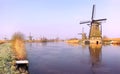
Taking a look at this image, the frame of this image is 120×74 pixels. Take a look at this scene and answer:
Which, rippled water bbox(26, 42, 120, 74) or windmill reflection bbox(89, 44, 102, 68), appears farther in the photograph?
windmill reflection bbox(89, 44, 102, 68)

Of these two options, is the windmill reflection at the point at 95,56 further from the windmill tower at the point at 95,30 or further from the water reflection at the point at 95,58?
the windmill tower at the point at 95,30

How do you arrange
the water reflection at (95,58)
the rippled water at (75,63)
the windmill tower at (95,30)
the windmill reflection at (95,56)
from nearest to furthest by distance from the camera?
the rippled water at (75,63), the water reflection at (95,58), the windmill reflection at (95,56), the windmill tower at (95,30)

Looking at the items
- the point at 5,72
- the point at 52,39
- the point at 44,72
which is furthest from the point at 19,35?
the point at 52,39

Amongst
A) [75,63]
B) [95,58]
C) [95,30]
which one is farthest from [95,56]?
[95,30]

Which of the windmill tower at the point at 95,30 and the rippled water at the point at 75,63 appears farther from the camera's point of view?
the windmill tower at the point at 95,30

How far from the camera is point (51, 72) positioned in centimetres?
2002

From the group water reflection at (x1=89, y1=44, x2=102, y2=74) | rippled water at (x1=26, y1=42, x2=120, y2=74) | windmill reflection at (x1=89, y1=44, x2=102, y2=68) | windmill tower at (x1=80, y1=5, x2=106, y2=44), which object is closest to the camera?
rippled water at (x1=26, y1=42, x2=120, y2=74)

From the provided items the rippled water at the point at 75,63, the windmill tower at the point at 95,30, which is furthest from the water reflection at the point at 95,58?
the windmill tower at the point at 95,30

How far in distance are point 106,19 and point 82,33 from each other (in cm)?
2708

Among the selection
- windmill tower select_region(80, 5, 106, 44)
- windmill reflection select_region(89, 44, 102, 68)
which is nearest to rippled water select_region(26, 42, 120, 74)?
windmill reflection select_region(89, 44, 102, 68)

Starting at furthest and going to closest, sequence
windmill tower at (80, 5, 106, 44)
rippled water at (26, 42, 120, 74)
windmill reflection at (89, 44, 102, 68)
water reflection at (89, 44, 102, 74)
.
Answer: windmill tower at (80, 5, 106, 44) < windmill reflection at (89, 44, 102, 68) < water reflection at (89, 44, 102, 74) < rippled water at (26, 42, 120, 74)

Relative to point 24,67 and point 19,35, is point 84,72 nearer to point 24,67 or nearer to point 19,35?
point 24,67

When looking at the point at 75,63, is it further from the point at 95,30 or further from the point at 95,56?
the point at 95,30

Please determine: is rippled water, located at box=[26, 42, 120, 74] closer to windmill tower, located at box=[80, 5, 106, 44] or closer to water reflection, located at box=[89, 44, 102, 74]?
water reflection, located at box=[89, 44, 102, 74]
